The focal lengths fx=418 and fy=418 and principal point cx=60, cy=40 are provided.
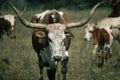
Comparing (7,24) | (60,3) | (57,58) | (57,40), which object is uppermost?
(57,40)

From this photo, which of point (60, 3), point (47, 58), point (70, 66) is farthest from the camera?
point (60, 3)

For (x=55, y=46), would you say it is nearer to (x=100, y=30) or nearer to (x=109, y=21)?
(x=100, y=30)

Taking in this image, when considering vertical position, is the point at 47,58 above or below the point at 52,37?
below

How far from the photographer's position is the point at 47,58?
8.26m

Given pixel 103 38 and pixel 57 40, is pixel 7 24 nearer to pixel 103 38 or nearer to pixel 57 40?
pixel 103 38

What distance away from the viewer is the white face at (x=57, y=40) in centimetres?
736

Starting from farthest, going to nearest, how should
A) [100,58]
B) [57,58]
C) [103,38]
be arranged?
[103,38] → [100,58] → [57,58]

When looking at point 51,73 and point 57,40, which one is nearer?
point 57,40

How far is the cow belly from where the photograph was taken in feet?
26.6

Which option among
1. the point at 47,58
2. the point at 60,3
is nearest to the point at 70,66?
the point at 47,58

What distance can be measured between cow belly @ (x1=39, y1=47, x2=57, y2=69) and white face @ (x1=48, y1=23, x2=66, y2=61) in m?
0.55

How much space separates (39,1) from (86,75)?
87.6ft

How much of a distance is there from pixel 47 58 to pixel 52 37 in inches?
32.2

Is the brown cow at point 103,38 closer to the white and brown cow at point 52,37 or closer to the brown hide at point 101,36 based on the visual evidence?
the brown hide at point 101,36
